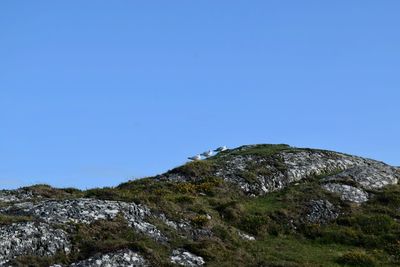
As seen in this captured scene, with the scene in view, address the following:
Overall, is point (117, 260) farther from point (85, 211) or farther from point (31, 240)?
point (85, 211)

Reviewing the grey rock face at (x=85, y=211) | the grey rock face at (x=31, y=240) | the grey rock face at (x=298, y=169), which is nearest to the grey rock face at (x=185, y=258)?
the grey rock face at (x=85, y=211)

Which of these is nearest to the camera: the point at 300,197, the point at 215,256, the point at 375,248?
the point at 215,256

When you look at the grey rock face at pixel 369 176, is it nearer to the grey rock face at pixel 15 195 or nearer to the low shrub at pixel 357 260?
the low shrub at pixel 357 260

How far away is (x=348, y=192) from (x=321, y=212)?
4.96m

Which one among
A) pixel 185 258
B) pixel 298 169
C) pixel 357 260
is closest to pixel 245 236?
pixel 357 260

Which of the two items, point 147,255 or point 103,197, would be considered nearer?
point 147,255

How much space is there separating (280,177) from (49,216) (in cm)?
2524

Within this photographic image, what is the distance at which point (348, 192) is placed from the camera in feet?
156

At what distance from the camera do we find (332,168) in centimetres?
5694

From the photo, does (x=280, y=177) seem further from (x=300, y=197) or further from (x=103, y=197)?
(x=103, y=197)

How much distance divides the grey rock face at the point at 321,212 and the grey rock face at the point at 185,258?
13438 mm

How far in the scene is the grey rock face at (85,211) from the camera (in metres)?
33.5

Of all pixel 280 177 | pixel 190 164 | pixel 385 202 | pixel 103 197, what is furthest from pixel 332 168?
pixel 103 197

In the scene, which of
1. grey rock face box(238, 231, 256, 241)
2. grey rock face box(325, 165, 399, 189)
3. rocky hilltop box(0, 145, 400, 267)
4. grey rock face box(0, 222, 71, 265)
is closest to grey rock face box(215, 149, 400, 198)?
grey rock face box(325, 165, 399, 189)
